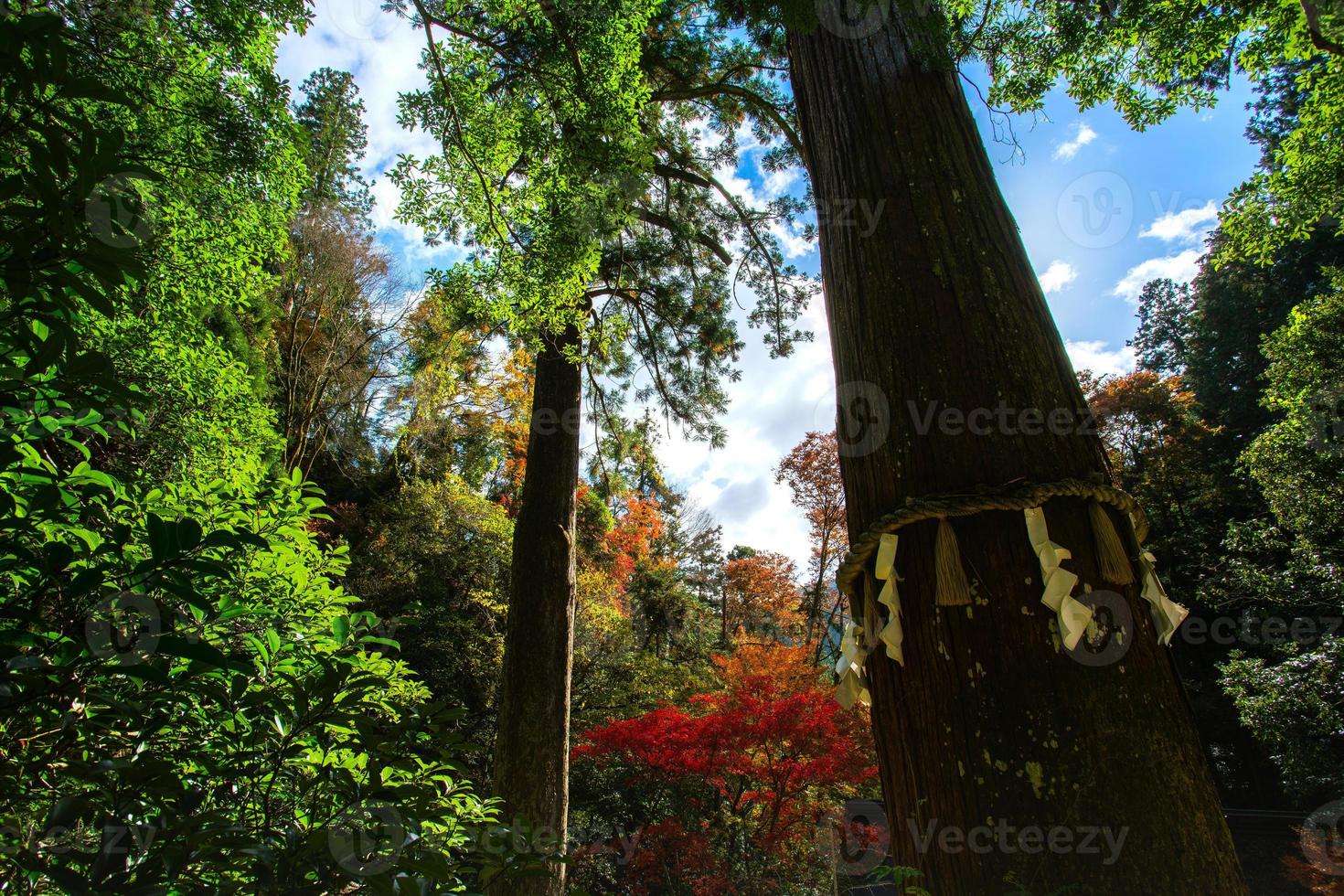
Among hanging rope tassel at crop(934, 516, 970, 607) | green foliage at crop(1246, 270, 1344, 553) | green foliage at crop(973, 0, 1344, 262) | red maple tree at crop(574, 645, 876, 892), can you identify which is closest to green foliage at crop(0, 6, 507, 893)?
hanging rope tassel at crop(934, 516, 970, 607)

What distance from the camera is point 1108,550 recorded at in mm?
1122

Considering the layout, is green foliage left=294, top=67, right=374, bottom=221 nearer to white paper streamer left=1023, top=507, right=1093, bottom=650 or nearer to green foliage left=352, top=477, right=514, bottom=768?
green foliage left=352, top=477, right=514, bottom=768

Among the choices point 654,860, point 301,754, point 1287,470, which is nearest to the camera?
point 301,754

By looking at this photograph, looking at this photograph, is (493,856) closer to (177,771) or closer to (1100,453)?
(177,771)

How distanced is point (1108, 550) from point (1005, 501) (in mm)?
209

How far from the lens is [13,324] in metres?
0.66

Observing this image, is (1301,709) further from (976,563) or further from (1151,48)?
(976,563)

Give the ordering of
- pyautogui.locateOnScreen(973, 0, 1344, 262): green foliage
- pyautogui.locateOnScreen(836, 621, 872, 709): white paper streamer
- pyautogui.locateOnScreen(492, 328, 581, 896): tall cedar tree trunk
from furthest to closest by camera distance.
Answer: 1. pyautogui.locateOnScreen(492, 328, 581, 896): tall cedar tree trunk
2. pyautogui.locateOnScreen(973, 0, 1344, 262): green foliage
3. pyautogui.locateOnScreen(836, 621, 872, 709): white paper streamer

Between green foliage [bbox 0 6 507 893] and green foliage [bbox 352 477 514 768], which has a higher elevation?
green foliage [bbox 352 477 514 768]

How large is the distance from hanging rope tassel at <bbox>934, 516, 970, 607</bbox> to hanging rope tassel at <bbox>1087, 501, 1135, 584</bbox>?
0.25 m

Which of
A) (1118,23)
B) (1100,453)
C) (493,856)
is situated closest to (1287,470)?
(1118,23)

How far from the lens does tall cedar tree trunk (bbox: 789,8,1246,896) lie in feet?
3.14

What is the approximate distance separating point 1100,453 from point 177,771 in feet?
5.57

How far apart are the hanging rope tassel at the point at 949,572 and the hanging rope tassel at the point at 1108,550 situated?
25 cm
